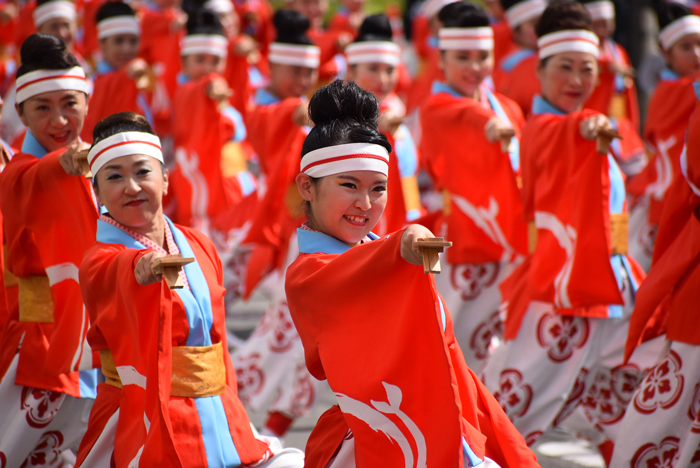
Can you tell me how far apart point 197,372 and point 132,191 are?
0.54m

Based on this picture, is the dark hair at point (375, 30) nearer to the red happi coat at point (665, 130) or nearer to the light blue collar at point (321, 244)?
the red happi coat at point (665, 130)

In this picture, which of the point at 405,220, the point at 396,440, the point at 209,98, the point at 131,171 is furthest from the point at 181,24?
the point at 396,440

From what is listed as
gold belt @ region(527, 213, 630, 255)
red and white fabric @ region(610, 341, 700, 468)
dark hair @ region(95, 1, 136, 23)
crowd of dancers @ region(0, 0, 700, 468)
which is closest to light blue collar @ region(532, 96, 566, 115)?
crowd of dancers @ region(0, 0, 700, 468)

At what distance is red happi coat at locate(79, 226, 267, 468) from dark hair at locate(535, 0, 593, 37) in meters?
1.85

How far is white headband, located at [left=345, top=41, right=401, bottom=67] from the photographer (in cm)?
479

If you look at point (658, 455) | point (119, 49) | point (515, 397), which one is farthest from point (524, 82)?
point (658, 455)

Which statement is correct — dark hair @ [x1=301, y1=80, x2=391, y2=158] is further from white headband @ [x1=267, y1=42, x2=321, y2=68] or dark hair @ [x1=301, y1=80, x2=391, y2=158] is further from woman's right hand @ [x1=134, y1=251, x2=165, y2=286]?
white headband @ [x1=267, y1=42, x2=321, y2=68]

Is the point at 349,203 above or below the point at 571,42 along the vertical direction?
below

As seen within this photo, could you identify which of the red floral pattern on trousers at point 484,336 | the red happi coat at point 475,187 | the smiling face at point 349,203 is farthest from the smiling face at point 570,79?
the smiling face at point 349,203

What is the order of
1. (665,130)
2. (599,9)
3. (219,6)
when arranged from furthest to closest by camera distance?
(219,6) < (599,9) < (665,130)

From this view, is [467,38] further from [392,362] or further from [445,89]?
[392,362]

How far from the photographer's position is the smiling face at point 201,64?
6105mm

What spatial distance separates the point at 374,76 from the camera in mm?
4773

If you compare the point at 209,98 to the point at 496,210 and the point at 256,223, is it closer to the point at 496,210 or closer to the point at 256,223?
the point at 256,223
